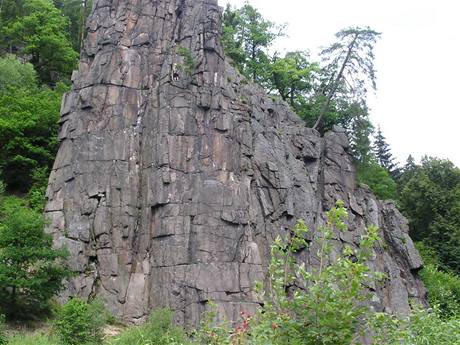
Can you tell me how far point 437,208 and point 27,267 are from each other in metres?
31.1

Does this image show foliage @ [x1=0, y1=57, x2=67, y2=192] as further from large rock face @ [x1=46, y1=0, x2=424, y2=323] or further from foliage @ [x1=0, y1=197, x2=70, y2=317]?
foliage @ [x1=0, y1=197, x2=70, y2=317]

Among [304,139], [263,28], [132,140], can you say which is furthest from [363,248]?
[263,28]

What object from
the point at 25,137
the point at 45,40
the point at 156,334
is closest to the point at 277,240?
the point at 156,334

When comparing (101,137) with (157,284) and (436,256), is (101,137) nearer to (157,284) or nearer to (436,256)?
(157,284)

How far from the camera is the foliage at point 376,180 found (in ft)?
124

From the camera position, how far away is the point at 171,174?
85.9 ft

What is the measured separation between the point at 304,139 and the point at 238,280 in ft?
38.5

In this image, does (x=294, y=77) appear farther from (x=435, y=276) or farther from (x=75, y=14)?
(x=75, y=14)

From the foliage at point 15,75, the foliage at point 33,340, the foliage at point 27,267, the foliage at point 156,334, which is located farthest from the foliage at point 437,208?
the foliage at point 33,340

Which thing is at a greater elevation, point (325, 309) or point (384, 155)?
point (384, 155)

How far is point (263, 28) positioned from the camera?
131 feet

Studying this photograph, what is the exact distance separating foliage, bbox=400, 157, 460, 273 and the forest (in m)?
0.08

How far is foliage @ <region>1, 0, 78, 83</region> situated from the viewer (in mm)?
41219

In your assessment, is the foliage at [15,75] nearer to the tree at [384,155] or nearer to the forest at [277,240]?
the forest at [277,240]
